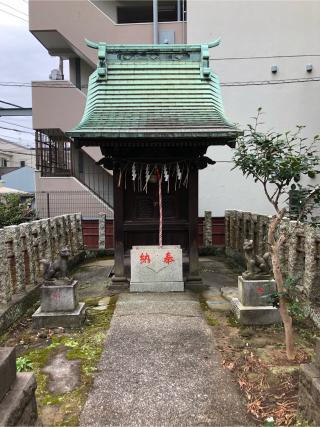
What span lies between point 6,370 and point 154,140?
5.59m

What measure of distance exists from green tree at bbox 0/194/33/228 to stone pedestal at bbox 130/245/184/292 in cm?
602

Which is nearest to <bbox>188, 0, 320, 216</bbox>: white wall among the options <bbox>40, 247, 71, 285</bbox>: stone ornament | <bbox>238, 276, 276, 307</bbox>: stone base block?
<bbox>238, 276, 276, 307</bbox>: stone base block

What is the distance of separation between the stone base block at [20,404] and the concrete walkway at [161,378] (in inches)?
22.1

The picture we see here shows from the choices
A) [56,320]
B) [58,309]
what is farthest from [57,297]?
[56,320]

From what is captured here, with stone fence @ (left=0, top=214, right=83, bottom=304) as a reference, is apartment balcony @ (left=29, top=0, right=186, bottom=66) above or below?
above

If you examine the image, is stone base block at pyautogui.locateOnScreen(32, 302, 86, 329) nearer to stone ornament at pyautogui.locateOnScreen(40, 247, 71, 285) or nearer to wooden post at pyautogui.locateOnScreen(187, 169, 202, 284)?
stone ornament at pyautogui.locateOnScreen(40, 247, 71, 285)

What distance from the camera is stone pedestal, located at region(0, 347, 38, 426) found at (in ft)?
9.27

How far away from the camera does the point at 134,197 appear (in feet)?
29.7

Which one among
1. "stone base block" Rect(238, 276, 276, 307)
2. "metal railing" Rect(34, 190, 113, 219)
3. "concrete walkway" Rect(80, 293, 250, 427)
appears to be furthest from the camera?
"metal railing" Rect(34, 190, 113, 219)

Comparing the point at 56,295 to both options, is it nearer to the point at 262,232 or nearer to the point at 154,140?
the point at 154,140

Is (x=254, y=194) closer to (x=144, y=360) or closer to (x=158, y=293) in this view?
(x=158, y=293)

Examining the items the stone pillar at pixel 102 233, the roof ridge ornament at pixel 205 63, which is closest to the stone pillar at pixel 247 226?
the roof ridge ornament at pixel 205 63

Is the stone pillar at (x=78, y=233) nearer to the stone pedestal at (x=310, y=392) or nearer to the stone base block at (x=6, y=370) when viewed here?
the stone base block at (x=6, y=370)

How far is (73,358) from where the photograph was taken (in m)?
4.95
